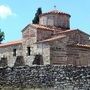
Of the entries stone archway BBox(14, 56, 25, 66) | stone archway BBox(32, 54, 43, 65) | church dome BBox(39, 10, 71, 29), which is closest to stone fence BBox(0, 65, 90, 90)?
stone archway BBox(32, 54, 43, 65)

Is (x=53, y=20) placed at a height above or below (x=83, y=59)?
above

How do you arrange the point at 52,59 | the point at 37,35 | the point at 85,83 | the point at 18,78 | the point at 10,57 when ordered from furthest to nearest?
the point at 10,57
the point at 37,35
the point at 52,59
the point at 18,78
the point at 85,83

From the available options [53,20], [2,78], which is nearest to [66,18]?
[53,20]

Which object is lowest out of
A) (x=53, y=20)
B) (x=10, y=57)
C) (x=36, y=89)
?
(x=36, y=89)

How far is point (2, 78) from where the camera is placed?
65.9 feet

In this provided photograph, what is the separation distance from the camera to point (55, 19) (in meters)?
38.3

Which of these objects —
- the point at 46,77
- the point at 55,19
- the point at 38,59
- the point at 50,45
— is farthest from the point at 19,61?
the point at 46,77

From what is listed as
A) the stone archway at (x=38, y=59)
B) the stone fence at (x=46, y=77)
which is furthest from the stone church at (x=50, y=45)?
the stone fence at (x=46, y=77)

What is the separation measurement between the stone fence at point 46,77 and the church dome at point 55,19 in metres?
18.9

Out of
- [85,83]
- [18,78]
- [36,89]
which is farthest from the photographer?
[18,78]

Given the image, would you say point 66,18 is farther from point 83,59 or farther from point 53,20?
point 83,59

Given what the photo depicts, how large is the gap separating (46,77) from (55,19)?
2093 cm

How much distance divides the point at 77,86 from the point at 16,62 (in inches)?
801

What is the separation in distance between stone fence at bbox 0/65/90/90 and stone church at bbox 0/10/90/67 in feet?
41.6
